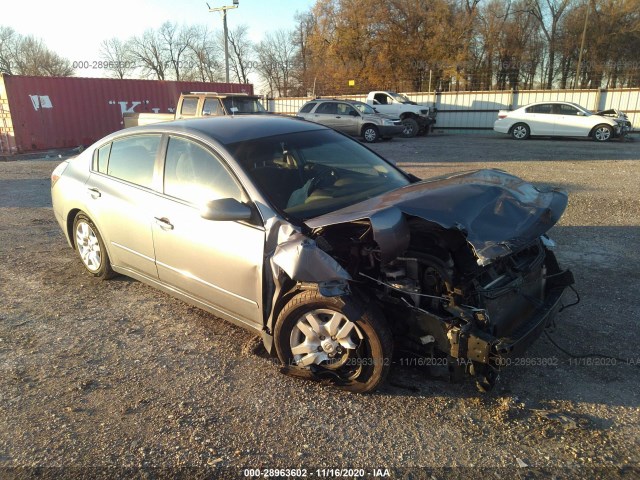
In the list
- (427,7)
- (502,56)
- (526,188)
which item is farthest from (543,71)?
(526,188)

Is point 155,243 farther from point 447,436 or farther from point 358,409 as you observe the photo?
point 447,436

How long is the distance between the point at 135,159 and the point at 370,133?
14.8 metres

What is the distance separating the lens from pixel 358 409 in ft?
9.28

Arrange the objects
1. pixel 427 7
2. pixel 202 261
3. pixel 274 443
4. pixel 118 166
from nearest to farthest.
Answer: pixel 274 443
pixel 202 261
pixel 118 166
pixel 427 7

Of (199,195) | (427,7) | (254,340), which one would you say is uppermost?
(427,7)

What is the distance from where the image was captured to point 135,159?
4160mm

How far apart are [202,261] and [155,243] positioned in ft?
1.98

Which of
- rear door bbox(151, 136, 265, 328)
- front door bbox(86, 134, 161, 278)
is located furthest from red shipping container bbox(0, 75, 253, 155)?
rear door bbox(151, 136, 265, 328)

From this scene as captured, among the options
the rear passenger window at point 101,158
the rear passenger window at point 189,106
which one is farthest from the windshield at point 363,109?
the rear passenger window at point 101,158

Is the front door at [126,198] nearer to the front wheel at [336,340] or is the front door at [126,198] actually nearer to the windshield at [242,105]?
the front wheel at [336,340]

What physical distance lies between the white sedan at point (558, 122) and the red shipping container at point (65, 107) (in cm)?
1545

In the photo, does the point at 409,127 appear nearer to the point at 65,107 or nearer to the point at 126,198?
the point at 65,107

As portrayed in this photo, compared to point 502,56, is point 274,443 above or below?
below

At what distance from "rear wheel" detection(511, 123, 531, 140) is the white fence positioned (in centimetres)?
437
